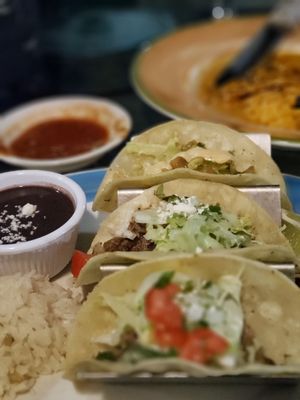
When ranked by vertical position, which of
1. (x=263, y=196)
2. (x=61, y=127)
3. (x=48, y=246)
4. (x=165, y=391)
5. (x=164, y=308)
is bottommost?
(x=61, y=127)

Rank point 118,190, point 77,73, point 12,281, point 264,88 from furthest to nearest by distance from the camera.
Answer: point 77,73 < point 264,88 < point 118,190 < point 12,281

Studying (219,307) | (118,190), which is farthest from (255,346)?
(118,190)

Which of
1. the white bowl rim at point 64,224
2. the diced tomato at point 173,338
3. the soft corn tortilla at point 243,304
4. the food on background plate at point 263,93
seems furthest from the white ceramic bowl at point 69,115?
the diced tomato at point 173,338

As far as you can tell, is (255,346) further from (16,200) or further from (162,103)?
(162,103)

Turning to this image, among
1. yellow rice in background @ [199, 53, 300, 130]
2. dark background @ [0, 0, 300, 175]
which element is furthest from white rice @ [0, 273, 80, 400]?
yellow rice in background @ [199, 53, 300, 130]

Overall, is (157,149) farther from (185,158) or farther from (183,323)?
(183,323)

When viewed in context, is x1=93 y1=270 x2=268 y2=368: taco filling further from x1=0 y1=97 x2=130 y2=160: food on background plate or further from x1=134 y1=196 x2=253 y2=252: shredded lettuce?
x1=0 y1=97 x2=130 y2=160: food on background plate

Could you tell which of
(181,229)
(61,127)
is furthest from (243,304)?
(61,127)
